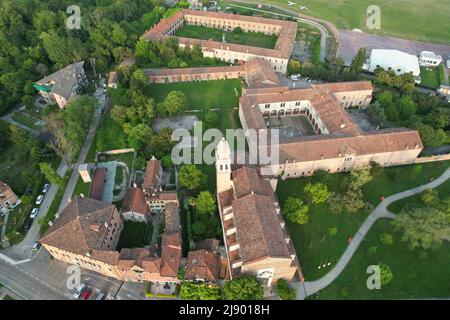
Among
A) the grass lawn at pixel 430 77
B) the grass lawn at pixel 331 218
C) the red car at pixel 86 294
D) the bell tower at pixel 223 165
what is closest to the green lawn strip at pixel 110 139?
the bell tower at pixel 223 165

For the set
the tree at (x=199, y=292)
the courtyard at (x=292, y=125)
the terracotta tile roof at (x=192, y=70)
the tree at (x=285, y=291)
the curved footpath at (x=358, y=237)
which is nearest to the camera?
the tree at (x=199, y=292)

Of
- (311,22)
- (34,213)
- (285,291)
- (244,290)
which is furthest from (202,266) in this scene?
(311,22)

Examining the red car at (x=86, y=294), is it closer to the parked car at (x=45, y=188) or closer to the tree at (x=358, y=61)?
the parked car at (x=45, y=188)

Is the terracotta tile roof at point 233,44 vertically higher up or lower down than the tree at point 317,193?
higher up

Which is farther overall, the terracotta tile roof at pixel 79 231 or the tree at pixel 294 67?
the tree at pixel 294 67
